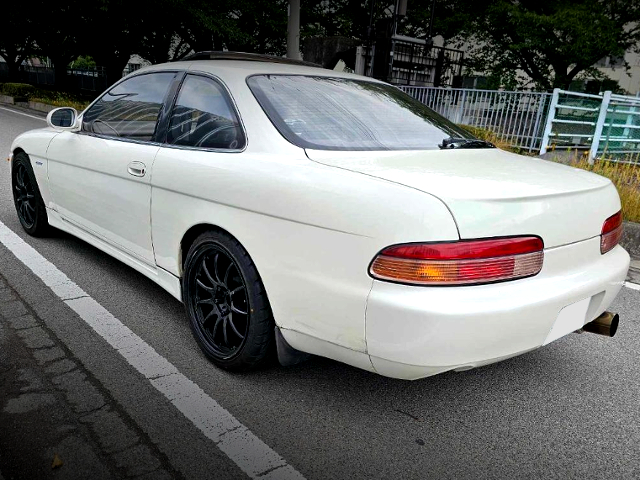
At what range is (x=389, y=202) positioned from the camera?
1.92m

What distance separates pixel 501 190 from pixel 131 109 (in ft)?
8.03

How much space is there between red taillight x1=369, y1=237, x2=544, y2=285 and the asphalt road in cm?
76

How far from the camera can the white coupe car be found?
6.25 ft

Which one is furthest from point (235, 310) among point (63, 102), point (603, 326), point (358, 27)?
point (358, 27)

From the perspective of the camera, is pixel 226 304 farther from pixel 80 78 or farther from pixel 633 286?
pixel 80 78

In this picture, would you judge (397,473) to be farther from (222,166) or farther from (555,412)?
(222,166)

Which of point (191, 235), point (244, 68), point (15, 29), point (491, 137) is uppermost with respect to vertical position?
point (15, 29)

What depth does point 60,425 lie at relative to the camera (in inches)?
86.4

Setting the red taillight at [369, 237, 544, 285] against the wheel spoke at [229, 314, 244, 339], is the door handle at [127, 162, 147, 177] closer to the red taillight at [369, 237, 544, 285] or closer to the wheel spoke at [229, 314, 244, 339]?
the wheel spoke at [229, 314, 244, 339]

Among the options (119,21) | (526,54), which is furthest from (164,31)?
(526,54)

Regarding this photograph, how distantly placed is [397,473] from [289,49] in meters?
13.8

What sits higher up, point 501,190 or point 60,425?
point 501,190

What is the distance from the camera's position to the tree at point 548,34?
52.5ft

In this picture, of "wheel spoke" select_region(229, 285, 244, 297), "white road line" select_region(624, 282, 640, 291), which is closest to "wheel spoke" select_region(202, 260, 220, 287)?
"wheel spoke" select_region(229, 285, 244, 297)
